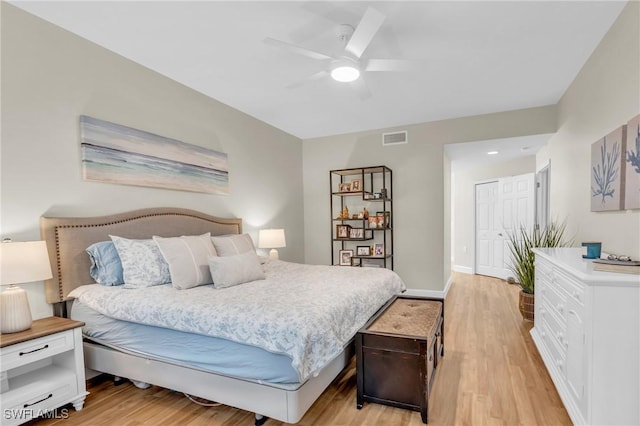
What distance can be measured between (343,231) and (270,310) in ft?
11.3

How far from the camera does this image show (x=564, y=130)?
378 centimetres

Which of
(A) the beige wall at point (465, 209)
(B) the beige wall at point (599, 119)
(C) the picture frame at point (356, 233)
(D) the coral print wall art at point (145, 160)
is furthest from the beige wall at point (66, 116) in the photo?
(A) the beige wall at point (465, 209)

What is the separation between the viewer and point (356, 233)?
5250 mm

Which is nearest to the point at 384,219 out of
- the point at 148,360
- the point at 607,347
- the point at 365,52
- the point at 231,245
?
the point at 231,245

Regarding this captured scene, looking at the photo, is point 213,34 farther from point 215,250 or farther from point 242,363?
point 242,363

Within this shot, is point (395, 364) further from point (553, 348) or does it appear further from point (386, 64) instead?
point (386, 64)

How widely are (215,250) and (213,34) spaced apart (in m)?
1.84

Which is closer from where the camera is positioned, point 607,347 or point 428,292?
point 607,347

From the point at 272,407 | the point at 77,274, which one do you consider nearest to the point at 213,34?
the point at 77,274

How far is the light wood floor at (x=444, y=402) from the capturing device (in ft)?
6.67

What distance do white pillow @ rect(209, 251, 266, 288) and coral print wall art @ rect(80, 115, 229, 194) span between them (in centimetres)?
112

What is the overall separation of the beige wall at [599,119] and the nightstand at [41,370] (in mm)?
3762

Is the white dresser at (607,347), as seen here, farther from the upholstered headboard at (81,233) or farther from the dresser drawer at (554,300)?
the upholstered headboard at (81,233)

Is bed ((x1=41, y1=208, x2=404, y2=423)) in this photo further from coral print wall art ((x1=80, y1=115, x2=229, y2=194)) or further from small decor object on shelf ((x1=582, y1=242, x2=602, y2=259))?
small decor object on shelf ((x1=582, y1=242, x2=602, y2=259))
